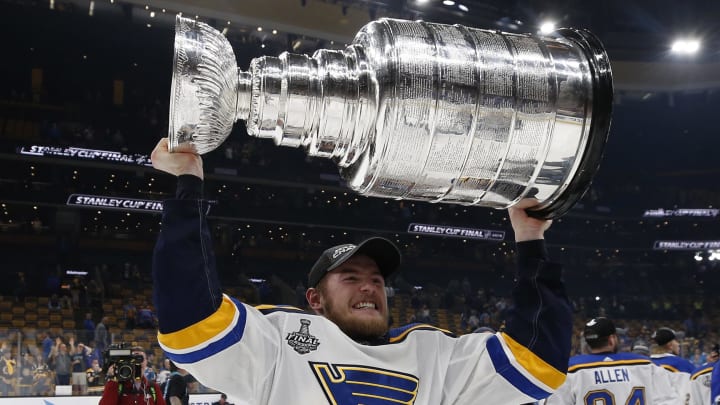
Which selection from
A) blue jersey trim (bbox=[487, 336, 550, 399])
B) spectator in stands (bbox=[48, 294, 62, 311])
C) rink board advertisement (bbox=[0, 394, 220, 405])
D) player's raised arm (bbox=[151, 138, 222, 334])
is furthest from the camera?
spectator in stands (bbox=[48, 294, 62, 311])

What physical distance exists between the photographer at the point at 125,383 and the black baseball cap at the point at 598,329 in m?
2.92

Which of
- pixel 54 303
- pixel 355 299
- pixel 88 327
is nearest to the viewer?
pixel 355 299

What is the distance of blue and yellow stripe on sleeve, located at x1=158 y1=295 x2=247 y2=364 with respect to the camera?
1507 mm

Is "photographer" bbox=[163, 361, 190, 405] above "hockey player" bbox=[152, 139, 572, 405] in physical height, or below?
below

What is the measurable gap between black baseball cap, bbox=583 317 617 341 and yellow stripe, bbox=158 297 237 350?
298 cm

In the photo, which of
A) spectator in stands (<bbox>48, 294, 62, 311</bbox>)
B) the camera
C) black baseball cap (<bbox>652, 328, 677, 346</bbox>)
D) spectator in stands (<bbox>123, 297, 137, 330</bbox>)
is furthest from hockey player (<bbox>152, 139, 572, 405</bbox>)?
spectator in stands (<bbox>48, 294, 62, 311</bbox>)

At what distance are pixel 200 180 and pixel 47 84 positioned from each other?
17005 mm

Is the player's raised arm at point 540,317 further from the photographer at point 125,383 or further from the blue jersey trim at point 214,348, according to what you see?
the photographer at point 125,383

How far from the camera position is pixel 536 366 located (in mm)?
1793

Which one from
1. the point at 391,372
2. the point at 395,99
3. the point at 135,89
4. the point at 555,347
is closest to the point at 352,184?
the point at 395,99

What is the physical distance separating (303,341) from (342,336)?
3.7 inches

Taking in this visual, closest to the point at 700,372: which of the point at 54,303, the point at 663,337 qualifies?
the point at 663,337

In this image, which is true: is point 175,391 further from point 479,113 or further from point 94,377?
point 479,113

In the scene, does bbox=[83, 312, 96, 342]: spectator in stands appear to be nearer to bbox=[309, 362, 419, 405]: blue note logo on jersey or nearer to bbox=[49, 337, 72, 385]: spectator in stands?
bbox=[49, 337, 72, 385]: spectator in stands
